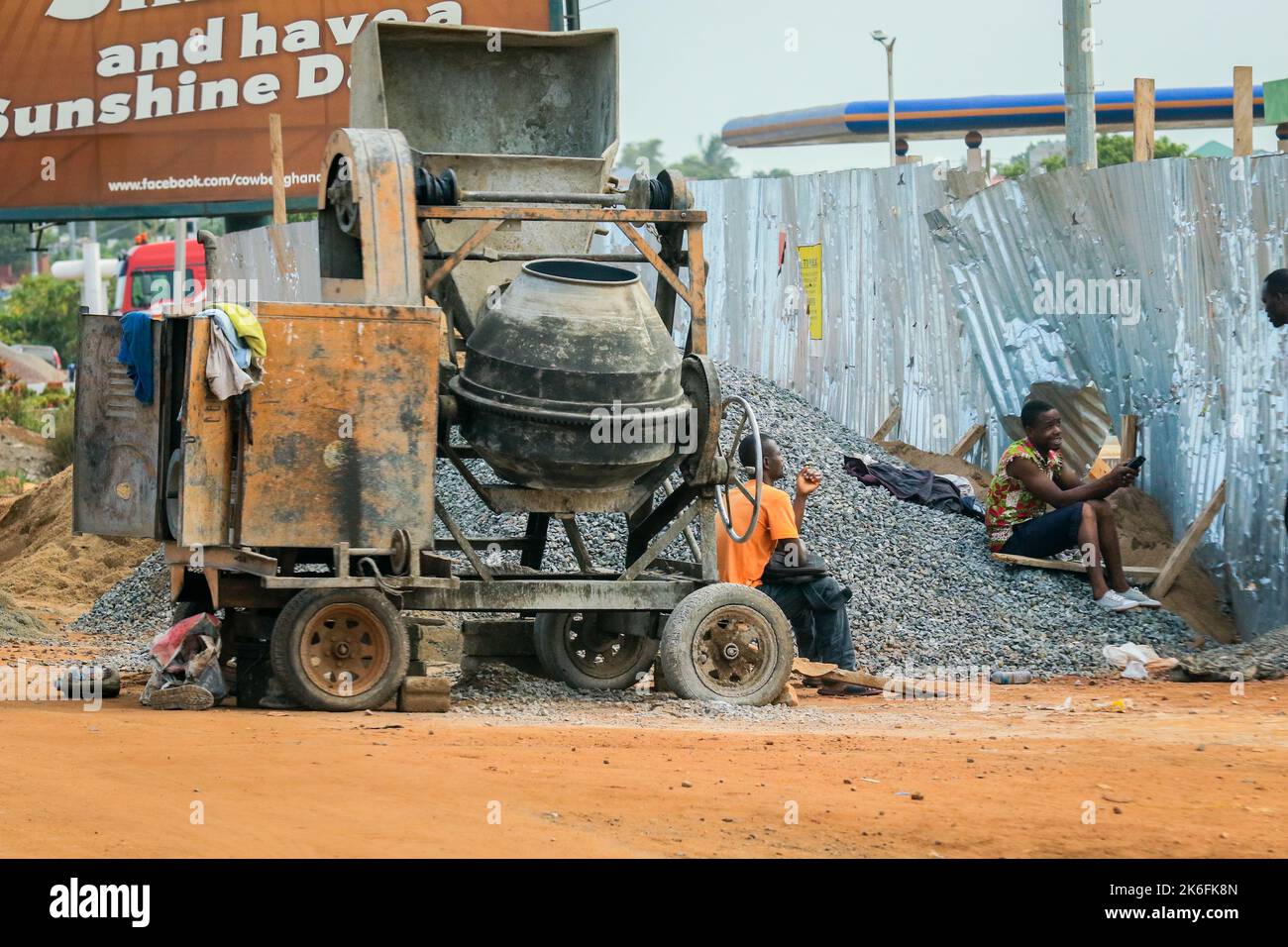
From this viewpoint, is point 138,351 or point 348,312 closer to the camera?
point 348,312

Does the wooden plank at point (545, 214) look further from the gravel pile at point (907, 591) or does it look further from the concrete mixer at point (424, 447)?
the gravel pile at point (907, 591)

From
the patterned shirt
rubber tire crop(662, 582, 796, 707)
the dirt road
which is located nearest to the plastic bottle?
the patterned shirt

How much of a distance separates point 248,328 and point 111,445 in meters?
1.51

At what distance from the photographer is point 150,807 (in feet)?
18.7

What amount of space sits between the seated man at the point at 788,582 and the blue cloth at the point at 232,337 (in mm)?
2970

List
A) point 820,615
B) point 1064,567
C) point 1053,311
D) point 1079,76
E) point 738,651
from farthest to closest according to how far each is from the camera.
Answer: point 1079,76, point 1053,311, point 1064,567, point 820,615, point 738,651

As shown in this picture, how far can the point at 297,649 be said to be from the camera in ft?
26.4

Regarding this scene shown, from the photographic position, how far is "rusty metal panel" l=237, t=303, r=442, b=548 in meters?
7.92

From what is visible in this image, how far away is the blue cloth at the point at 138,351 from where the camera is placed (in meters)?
8.51

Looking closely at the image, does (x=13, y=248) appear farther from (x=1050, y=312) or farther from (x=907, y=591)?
(x=907, y=591)

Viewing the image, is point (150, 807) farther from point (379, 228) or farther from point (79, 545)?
point (79, 545)

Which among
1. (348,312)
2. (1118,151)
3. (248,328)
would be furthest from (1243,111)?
(1118,151)

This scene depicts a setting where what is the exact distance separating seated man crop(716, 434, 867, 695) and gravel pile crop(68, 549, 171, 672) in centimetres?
416
